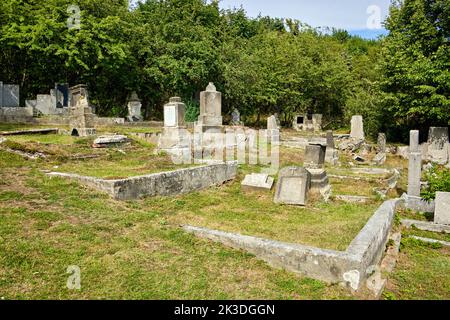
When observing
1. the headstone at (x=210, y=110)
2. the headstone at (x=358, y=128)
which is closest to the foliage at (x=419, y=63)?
the headstone at (x=358, y=128)

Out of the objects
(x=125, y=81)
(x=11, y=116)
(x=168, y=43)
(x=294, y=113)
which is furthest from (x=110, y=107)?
(x=294, y=113)

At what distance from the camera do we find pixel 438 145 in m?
19.5

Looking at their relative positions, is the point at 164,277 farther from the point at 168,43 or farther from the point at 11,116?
the point at 168,43

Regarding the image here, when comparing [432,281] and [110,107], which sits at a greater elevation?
[110,107]

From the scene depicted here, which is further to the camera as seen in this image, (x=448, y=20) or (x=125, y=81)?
(x=125, y=81)

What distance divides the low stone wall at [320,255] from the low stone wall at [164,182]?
2026 mm

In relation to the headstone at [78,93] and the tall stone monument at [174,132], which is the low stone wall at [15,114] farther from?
the tall stone monument at [174,132]

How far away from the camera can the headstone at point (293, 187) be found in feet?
30.1

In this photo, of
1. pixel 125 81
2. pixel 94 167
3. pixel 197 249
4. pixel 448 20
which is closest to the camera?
pixel 197 249

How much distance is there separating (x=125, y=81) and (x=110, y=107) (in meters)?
3.95

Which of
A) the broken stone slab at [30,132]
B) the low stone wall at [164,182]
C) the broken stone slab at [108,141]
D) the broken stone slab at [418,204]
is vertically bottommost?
the broken stone slab at [418,204]

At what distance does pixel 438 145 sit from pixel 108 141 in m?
17.2
